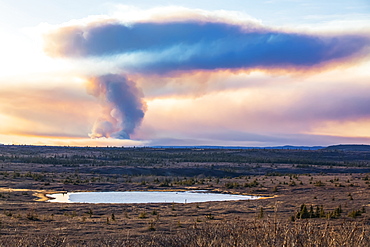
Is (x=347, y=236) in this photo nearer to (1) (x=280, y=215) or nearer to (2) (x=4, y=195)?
(1) (x=280, y=215)

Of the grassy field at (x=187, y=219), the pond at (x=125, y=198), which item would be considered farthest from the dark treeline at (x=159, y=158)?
the pond at (x=125, y=198)

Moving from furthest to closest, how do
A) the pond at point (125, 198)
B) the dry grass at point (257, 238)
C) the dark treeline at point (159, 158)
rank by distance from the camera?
1. the dark treeline at point (159, 158)
2. the pond at point (125, 198)
3. the dry grass at point (257, 238)

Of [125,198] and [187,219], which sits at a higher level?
[187,219]

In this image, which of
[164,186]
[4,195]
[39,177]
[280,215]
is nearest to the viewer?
[280,215]

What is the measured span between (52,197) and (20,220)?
49.6ft

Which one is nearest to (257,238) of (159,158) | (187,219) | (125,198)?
(187,219)

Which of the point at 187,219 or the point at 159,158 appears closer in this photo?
the point at 187,219

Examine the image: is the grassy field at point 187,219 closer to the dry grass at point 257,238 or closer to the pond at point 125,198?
the dry grass at point 257,238

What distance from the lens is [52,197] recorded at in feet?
126

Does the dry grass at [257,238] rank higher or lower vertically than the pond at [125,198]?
higher

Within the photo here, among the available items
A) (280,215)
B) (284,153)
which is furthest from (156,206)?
(284,153)

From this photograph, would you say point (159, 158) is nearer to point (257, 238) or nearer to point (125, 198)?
point (125, 198)

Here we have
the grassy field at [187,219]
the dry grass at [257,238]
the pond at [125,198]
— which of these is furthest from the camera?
the pond at [125,198]

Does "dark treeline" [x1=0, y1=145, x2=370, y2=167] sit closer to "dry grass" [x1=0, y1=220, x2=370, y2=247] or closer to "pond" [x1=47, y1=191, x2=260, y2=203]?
"pond" [x1=47, y1=191, x2=260, y2=203]
